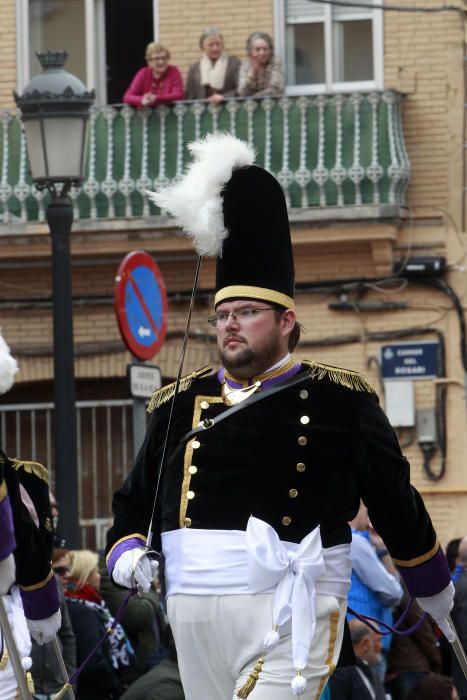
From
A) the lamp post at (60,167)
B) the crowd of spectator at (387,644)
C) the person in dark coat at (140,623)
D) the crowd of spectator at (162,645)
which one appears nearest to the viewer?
the crowd of spectator at (162,645)

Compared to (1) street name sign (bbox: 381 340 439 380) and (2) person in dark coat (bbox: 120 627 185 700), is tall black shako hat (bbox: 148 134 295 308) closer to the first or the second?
(2) person in dark coat (bbox: 120 627 185 700)

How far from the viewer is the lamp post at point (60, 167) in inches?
532

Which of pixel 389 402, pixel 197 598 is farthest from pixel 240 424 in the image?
pixel 389 402

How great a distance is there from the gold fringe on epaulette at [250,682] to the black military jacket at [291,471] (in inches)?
20.1

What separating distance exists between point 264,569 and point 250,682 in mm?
413

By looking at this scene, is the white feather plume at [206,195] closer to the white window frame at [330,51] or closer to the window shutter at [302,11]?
the white window frame at [330,51]

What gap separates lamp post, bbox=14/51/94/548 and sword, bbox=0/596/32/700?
5.66 m

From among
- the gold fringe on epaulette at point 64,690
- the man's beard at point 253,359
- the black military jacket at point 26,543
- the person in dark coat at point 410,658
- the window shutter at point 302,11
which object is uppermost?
the window shutter at point 302,11

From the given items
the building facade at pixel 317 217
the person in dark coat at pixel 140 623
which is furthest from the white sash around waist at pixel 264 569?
the building facade at pixel 317 217

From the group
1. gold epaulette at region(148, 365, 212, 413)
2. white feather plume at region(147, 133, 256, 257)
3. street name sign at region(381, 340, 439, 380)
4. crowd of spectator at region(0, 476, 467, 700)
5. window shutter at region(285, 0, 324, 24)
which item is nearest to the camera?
white feather plume at region(147, 133, 256, 257)

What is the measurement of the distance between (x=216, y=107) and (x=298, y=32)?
135 centimetres

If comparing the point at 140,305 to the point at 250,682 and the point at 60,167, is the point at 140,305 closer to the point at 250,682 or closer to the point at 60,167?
the point at 60,167

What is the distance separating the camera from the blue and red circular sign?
44.6 ft

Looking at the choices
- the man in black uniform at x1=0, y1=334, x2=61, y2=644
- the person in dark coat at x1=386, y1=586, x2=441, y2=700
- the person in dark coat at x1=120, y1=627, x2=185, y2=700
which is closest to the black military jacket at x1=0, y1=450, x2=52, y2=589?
the man in black uniform at x1=0, y1=334, x2=61, y2=644
